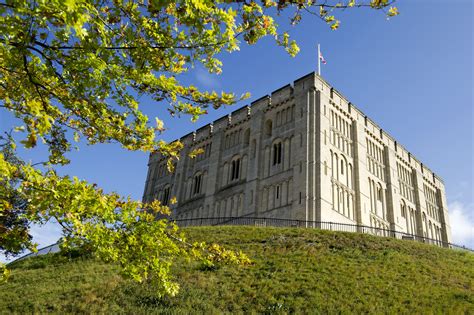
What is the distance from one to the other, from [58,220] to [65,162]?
5.44ft

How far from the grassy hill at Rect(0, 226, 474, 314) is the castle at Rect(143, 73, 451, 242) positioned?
1077cm

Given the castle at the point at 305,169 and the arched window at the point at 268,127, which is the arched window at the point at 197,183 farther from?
the arched window at the point at 268,127

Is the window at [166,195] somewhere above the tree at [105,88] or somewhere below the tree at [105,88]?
above

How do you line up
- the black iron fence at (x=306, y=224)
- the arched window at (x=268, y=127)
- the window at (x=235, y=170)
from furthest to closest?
the window at (x=235, y=170) < the arched window at (x=268, y=127) < the black iron fence at (x=306, y=224)

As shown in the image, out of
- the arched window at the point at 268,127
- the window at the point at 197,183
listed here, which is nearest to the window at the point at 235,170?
the arched window at the point at 268,127

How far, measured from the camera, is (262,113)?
4516 cm

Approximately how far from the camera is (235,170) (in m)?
45.7

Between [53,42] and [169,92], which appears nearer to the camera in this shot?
[53,42]

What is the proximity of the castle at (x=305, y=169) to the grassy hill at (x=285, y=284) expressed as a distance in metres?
10.8

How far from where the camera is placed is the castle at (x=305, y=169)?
3741cm

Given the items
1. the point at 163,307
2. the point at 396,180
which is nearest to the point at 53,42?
the point at 163,307

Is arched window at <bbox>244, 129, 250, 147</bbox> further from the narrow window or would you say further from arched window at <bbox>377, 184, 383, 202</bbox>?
arched window at <bbox>377, 184, 383, 202</bbox>

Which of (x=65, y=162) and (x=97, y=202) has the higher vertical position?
(x=65, y=162)

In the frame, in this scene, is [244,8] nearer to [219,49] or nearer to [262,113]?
[219,49]
